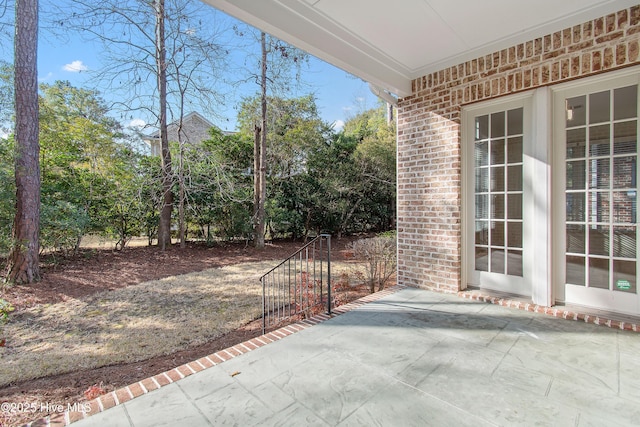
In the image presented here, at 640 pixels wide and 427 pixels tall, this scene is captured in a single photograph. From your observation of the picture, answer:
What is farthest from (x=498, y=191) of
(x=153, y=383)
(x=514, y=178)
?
(x=153, y=383)

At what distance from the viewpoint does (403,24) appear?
2744 mm

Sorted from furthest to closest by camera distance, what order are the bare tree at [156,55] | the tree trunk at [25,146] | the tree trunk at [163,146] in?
the tree trunk at [163,146] < the bare tree at [156,55] < the tree trunk at [25,146]

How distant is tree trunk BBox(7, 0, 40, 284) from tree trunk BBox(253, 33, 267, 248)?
4.75 meters

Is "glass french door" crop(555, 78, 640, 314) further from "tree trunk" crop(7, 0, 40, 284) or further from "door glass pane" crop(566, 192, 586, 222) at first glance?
"tree trunk" crop(7, 0, 40, 284)

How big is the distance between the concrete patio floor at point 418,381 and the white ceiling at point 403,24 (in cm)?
262

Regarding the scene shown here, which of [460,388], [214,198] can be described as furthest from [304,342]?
[214,198]

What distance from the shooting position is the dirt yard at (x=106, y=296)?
256 centimetres

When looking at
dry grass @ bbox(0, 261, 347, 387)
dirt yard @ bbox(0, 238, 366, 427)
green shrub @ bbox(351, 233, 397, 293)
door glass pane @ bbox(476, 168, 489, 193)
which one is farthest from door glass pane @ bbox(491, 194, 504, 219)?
dry grass @ bbox(0, 261, 347, 387)

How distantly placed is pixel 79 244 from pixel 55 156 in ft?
6.99

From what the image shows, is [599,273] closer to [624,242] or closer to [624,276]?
→ [624,276]

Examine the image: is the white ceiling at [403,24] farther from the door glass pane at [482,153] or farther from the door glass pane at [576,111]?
the door glass pane at [482,153]

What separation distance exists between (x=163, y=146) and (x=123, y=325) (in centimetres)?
557

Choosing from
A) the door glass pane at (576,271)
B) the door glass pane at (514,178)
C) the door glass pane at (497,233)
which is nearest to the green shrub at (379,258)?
the door glass pane at (497,233)

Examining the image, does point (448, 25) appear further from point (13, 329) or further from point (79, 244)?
point (79, 244)
